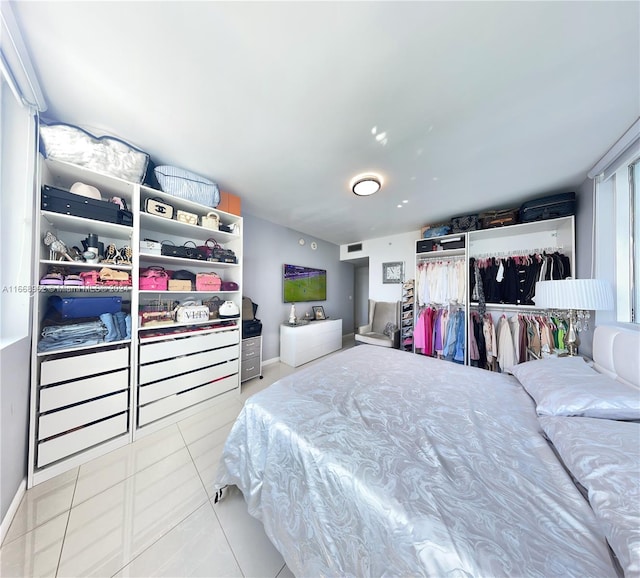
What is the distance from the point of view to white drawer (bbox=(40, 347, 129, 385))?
1.36 metres

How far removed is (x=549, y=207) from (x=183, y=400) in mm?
4302

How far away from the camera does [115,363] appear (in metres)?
1.61

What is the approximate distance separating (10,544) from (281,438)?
1.42m

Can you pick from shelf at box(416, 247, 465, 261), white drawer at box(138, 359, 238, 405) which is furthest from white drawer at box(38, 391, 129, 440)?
shelf at box(416, 247, 465, 261)

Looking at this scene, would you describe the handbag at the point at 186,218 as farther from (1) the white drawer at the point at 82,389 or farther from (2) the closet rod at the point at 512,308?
(2) the closet rod at the point at 512,308

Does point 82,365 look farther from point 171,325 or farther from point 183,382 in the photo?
point 183,382

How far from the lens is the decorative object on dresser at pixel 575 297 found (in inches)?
60.1

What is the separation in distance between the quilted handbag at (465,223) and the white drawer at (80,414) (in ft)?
13.4

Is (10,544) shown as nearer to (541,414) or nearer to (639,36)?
(541,414)

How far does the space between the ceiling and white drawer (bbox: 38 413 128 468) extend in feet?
7.13

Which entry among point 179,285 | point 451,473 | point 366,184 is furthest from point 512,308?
point 179,285

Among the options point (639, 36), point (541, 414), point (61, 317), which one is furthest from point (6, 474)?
point (639, 36)

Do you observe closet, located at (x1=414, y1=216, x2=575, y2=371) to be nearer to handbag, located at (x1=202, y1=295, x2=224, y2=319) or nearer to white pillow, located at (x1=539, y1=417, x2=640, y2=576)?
white pillow, located at (x1=539, y1=417, x2=640, y2=576)

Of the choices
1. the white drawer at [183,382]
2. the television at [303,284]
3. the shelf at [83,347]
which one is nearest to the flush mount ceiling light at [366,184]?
the television at [303,284]
